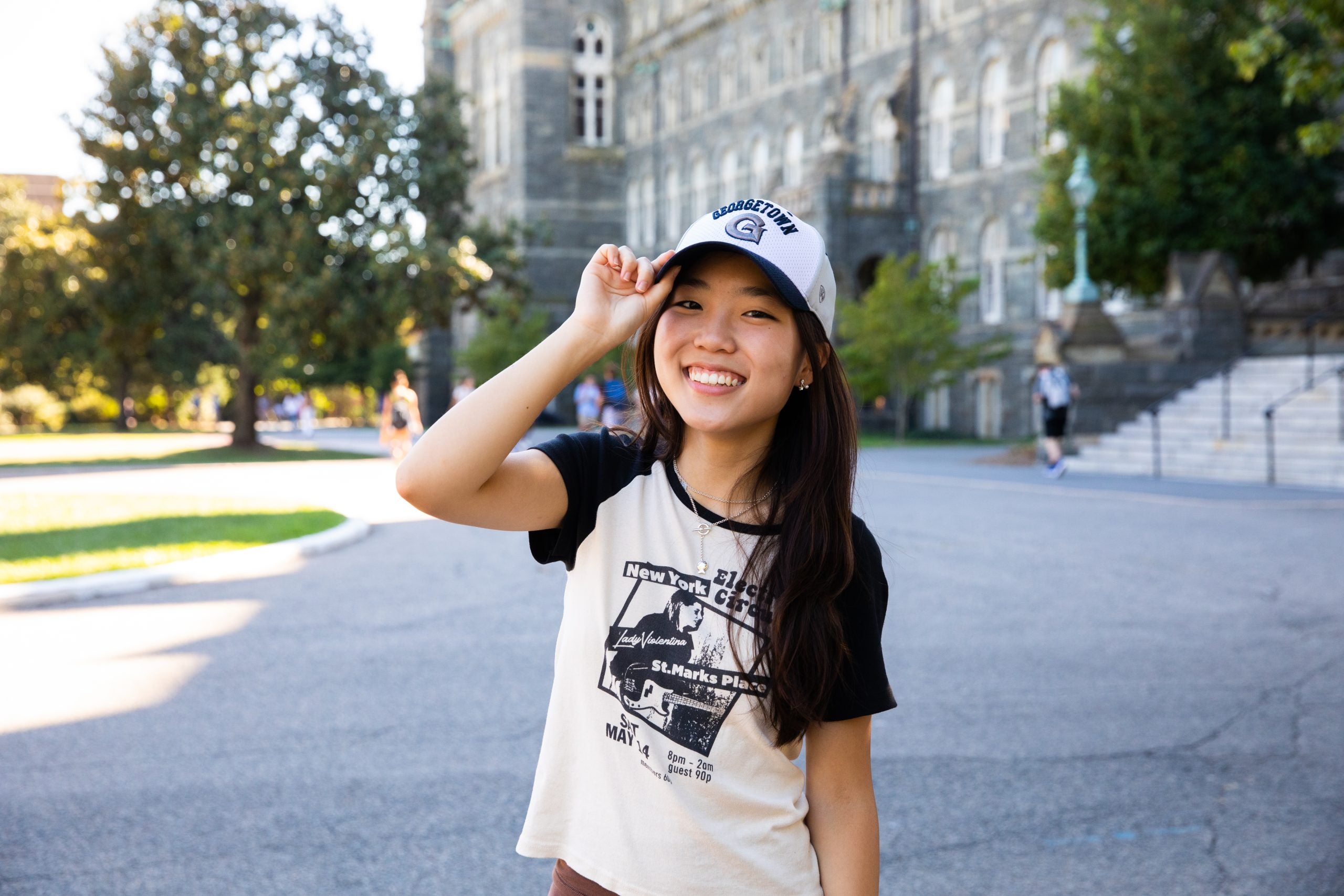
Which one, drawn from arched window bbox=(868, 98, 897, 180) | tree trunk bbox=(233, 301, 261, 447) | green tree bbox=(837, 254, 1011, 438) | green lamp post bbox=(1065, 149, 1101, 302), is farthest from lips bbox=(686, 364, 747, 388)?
arched window bbox=(868, 98, 897, 180)

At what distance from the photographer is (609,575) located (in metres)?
2.15

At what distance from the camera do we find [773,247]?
6.70 ft

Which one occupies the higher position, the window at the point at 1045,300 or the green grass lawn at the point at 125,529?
the window at the point at 1045,300

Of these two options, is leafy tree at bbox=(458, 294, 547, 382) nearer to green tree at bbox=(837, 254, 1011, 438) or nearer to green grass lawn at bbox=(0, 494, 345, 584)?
green tree at bbox=(837, 254, 1011, 438)

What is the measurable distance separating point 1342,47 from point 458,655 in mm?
10514

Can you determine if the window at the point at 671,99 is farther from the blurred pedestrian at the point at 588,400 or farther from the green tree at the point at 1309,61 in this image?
the green tree at the point at 1309,61

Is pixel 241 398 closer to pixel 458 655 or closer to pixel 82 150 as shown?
pixel 82 150

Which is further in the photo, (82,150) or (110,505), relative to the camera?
(82,150)

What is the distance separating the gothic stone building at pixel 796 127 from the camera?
36219 mm

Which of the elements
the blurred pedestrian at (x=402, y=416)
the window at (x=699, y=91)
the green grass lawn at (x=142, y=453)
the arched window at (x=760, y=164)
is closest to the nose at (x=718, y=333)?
the blurred pedestrian at (x=402, y=416)

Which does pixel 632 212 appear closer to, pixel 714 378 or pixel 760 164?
pixel 760 164

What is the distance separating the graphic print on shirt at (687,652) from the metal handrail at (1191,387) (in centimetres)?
1850

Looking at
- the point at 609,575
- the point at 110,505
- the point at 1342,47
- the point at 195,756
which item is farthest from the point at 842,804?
the point at 110,505

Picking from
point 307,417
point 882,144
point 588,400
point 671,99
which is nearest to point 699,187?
point 671,99
